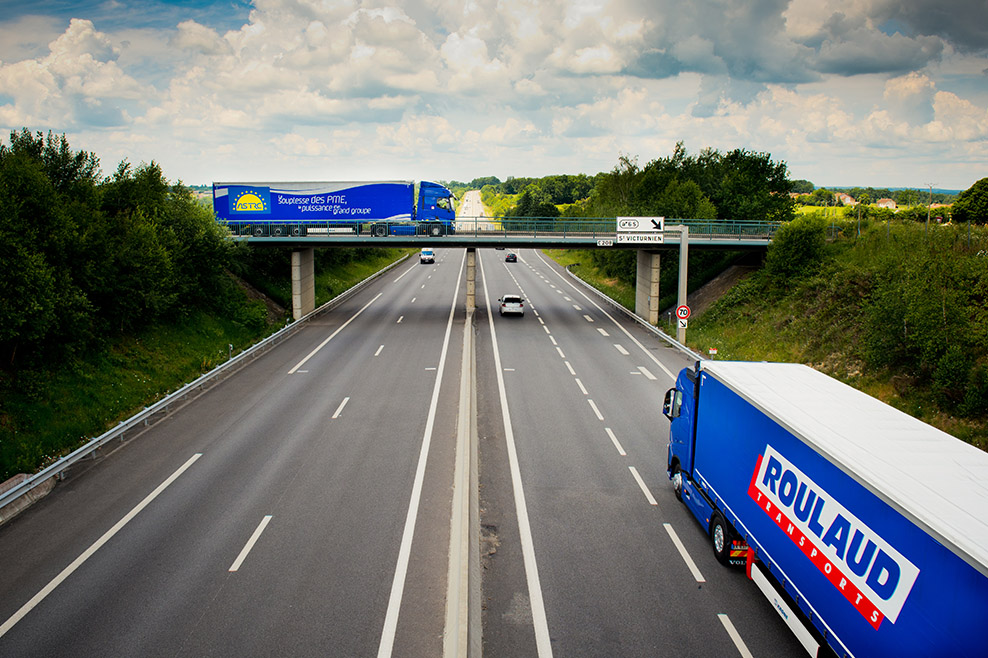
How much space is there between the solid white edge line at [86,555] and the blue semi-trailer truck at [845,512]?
1224cm

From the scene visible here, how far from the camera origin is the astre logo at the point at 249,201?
44812 millimetres

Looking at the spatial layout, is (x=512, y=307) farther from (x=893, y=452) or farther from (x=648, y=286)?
(x=893, y=452)

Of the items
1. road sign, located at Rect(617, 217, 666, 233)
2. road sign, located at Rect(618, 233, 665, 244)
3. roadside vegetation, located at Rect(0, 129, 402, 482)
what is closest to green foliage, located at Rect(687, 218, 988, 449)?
road sign, located at Rect(618, 233, 665, 244)

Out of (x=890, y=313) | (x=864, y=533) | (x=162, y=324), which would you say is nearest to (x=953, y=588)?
(x=864, y=533)

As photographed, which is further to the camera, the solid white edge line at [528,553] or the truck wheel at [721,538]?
the truck wheel at [721,538]

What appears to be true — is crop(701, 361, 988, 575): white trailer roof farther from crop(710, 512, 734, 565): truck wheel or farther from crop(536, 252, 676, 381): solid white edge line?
crop(536, 252, 676, 381): solid white edge line

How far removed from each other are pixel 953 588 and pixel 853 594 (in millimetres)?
1613

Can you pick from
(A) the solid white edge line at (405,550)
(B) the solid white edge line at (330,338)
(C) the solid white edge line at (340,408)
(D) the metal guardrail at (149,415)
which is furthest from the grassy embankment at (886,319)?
(D) the metal guardrail at (149,415)

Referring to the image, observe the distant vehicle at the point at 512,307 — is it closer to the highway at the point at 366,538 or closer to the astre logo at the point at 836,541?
the highway at the point at 366,538

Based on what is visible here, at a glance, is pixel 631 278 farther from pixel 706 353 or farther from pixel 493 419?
pixel 493 419

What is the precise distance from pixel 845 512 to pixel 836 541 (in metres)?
0.42

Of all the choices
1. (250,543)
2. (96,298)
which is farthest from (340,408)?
(96,298)

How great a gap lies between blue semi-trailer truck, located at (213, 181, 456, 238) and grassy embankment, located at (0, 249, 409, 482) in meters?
11.2

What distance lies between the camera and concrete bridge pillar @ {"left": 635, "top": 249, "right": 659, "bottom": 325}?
4038cm
